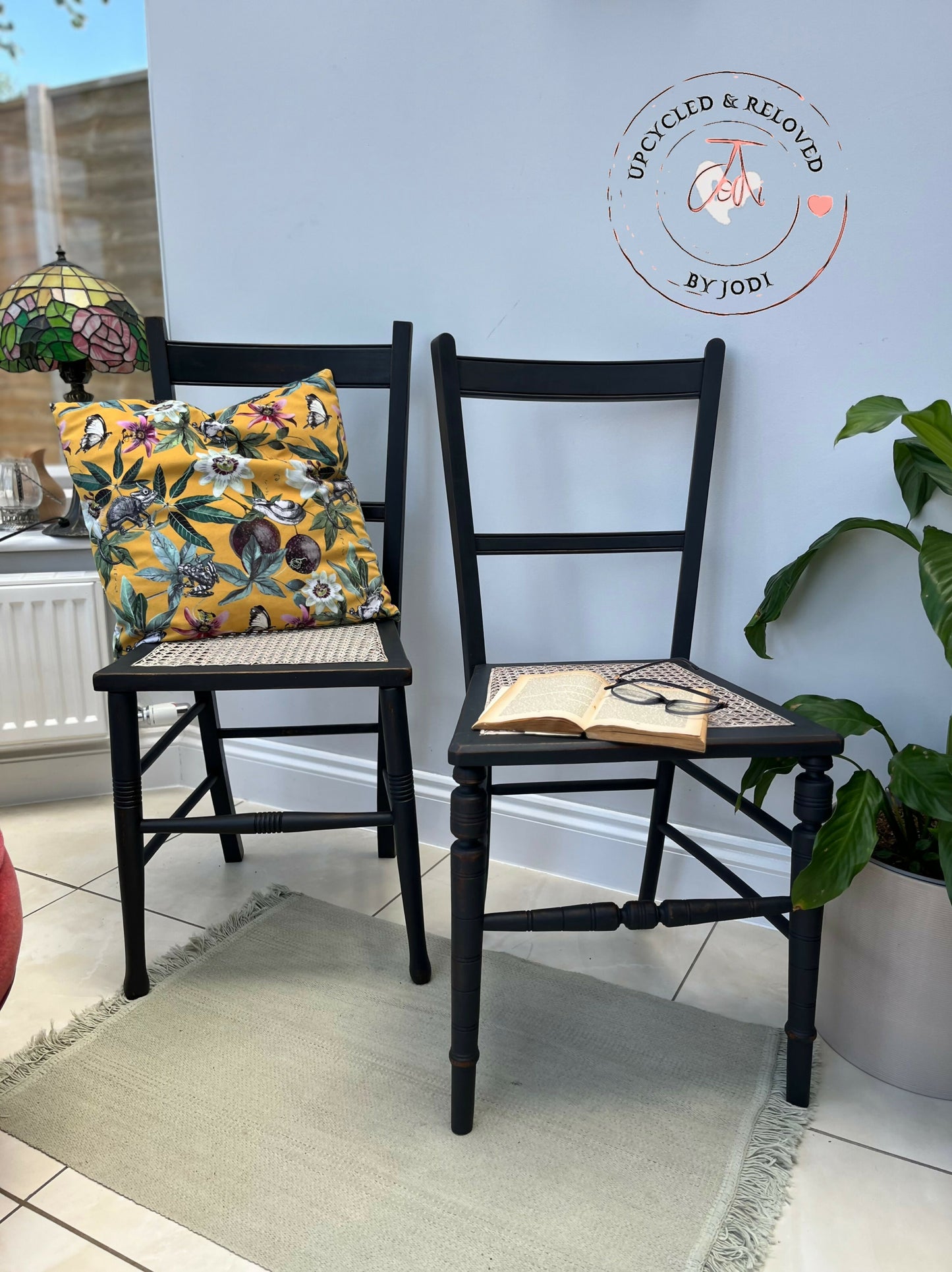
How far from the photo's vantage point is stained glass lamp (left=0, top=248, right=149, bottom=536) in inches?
64.7

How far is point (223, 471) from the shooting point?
1.34 meters

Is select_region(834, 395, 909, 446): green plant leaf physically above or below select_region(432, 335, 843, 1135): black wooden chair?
above

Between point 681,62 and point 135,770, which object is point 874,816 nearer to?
point 135,770

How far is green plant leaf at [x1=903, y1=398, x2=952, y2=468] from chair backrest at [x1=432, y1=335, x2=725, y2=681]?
1.33 ft

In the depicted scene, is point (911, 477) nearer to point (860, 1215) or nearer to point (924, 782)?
point (924, 782)

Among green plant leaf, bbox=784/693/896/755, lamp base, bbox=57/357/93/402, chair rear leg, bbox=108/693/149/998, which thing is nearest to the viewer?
green plant leaf, bbox=784/693/896/755

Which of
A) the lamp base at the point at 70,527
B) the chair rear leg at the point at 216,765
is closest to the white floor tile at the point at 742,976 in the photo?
the chair rear leg at the point at 216,765

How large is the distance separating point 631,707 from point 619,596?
522mm

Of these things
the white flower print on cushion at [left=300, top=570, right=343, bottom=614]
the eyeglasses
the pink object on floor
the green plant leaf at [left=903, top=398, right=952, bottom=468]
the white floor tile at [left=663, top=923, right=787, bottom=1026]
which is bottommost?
the white floor tile at [left=663, top=923, right=787, bottom=1026]

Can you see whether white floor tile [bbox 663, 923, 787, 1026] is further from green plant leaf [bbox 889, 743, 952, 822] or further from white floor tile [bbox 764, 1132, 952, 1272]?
green plant leaf [bbox 889, 743, 952, 822]

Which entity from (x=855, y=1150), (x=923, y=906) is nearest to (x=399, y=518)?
(x=923, y=906)

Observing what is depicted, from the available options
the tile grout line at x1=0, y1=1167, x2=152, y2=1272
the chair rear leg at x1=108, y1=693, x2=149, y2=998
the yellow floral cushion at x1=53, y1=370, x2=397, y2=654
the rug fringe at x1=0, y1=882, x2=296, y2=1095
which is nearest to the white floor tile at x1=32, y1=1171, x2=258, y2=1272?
the tile grout line at x1=0, y1=1167, x2=152, y2=1272

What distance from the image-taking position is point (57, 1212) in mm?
920

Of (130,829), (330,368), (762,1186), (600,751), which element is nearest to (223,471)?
(330,368)
